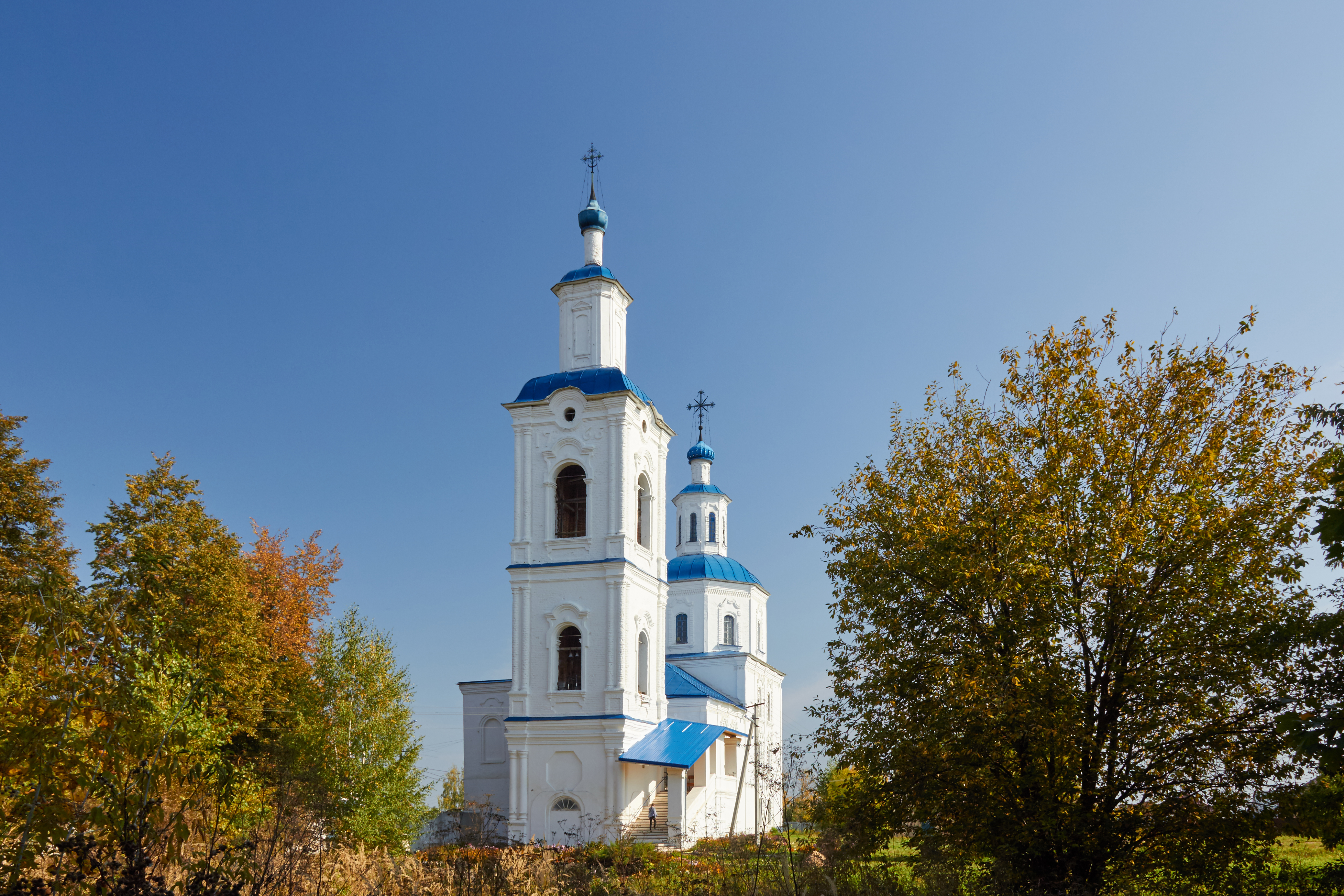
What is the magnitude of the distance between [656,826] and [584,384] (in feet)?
41.9

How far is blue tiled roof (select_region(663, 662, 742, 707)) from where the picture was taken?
43.4 m

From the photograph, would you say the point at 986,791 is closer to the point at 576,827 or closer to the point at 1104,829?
the point at 1104,829

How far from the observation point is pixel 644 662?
32.7 meters

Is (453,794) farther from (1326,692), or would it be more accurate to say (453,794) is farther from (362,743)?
(1326,692)

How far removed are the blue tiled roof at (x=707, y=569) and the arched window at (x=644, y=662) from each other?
1775 centimetres

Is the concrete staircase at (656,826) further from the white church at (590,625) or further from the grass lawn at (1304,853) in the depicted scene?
the grass lawn at (1304,853)

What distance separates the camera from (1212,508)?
1098cm

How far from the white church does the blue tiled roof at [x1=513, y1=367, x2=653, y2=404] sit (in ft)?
0.18

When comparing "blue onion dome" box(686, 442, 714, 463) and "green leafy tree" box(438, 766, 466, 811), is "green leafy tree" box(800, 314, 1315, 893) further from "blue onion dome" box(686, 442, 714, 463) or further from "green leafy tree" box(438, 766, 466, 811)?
"blue onion dome" box(686, 442, 714, 463)

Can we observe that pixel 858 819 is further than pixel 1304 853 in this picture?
No


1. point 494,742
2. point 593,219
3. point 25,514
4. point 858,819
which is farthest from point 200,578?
point 858,819

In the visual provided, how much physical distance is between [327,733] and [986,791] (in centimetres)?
1850

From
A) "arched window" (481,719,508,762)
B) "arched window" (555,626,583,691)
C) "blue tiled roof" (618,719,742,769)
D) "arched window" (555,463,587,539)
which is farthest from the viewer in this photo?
"arched window" (481,719,508,762)

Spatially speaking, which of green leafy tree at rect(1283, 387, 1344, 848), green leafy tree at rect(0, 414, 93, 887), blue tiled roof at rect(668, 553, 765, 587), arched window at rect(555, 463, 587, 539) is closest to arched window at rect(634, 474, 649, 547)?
arched window at rect(555, 463, 587, 539)
